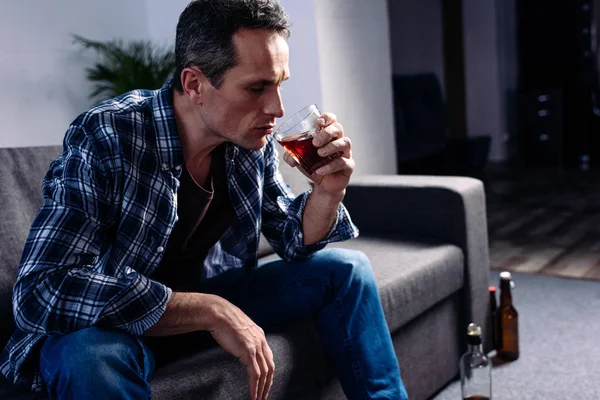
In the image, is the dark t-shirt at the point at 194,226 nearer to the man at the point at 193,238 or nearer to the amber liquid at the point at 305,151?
the man at the point at 193,238

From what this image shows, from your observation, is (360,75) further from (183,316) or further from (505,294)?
(183,316)

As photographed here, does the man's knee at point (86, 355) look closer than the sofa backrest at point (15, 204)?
Yes

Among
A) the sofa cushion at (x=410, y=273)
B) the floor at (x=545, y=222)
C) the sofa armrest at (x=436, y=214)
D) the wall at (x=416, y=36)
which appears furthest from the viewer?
the wall at (x=416, y=36)

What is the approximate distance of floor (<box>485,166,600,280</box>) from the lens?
323 centimetres

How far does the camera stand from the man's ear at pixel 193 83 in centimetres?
130

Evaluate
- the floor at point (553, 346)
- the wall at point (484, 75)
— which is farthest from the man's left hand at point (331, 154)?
the wall at point (484, 75)

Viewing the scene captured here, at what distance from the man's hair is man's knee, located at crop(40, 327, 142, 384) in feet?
1.65

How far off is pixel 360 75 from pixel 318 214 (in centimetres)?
184

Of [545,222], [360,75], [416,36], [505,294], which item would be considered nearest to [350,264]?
[505,294]

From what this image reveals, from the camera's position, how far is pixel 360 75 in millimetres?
3199

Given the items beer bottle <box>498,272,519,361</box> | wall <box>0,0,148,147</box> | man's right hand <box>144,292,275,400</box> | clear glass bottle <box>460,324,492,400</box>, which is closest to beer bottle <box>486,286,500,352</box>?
beer bottle <box>498,272,519,361</box>

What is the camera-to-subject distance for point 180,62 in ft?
4.39

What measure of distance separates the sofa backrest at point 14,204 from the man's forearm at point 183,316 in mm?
422

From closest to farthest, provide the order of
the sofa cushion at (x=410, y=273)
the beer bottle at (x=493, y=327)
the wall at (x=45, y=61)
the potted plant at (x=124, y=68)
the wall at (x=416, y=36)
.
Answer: the sofa cushion at (x=410, y=273) < the beer bottle at (x=493, y=327) < the wall at (x=45, y=61) < the potted plant at (x=124, y=68) < the wall at (x=416, y=36)
